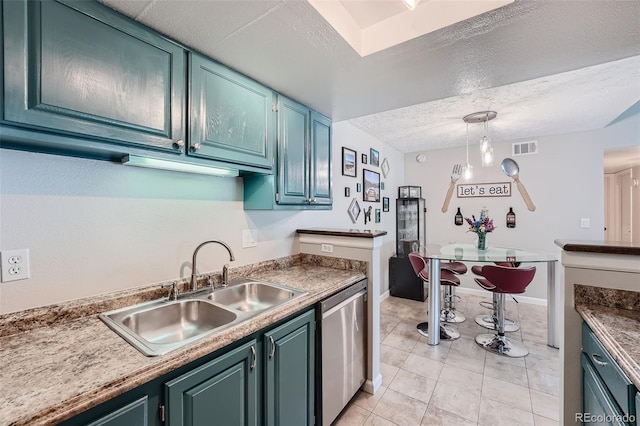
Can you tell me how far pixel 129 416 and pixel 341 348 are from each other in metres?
1.24

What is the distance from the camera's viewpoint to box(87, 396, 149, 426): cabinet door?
0.76 metres

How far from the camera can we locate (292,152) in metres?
1.97

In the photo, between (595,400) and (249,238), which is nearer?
(595,400)

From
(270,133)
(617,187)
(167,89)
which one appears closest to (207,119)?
(167,89)

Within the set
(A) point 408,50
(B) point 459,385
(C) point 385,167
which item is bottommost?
(B) point 459,385

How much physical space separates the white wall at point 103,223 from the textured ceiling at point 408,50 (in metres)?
0.74

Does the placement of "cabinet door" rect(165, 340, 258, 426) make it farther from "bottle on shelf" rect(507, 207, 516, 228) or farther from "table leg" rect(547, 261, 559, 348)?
"bottle on shelf" rect(507, 207, 516, 228)

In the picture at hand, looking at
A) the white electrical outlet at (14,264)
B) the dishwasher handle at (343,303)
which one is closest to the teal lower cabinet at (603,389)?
the dishwasher handle at (343,303)

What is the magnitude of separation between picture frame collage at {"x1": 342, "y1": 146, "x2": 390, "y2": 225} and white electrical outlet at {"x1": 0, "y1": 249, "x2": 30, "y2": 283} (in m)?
2.66

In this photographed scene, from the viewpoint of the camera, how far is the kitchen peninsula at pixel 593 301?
1.17 metres

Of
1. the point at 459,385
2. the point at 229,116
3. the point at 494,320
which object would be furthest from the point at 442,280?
the point at 229,116

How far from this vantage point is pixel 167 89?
1.25 meters

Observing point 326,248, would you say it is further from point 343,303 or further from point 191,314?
point 191,314

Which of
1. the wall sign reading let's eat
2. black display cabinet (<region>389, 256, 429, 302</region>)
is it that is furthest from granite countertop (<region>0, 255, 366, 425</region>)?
the wall sign reading let's eat
